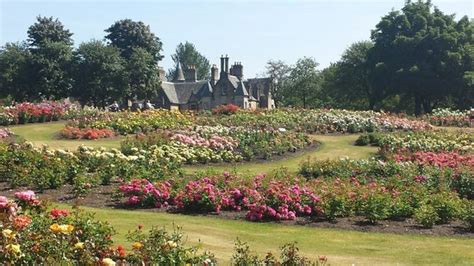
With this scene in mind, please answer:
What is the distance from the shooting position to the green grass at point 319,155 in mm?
18812

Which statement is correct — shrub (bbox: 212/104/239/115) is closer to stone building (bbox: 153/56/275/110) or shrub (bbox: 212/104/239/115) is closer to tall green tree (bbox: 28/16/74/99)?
tall green tree (bbox: 28/16/74/99)

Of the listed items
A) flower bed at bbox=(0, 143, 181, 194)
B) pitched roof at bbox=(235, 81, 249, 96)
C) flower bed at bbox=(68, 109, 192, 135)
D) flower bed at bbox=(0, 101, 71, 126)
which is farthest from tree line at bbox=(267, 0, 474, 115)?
flower bed at bbox=(0, 143, 181, 194)

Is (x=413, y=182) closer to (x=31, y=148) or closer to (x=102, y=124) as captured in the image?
(x=31, y=148)

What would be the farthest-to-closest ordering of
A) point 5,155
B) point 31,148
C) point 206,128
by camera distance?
point 206,128, point 31,148, point 5,155

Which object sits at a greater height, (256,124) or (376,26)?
(376,26)

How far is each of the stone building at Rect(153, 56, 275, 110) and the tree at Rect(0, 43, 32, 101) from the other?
25.6 m

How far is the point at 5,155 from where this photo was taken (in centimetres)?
1455

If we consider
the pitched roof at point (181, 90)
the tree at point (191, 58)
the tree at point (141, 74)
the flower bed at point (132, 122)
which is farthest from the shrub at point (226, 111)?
the tree at point (191, 58)

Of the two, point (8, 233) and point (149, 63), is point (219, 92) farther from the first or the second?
point (8, 233)

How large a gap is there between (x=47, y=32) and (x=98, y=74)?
8472 mm

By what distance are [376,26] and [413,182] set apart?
140 ft

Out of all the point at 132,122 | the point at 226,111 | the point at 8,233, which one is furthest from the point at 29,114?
the point at 8,233

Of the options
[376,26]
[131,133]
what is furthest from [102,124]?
[376,26]

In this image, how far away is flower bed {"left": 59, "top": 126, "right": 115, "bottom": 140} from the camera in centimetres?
2455
